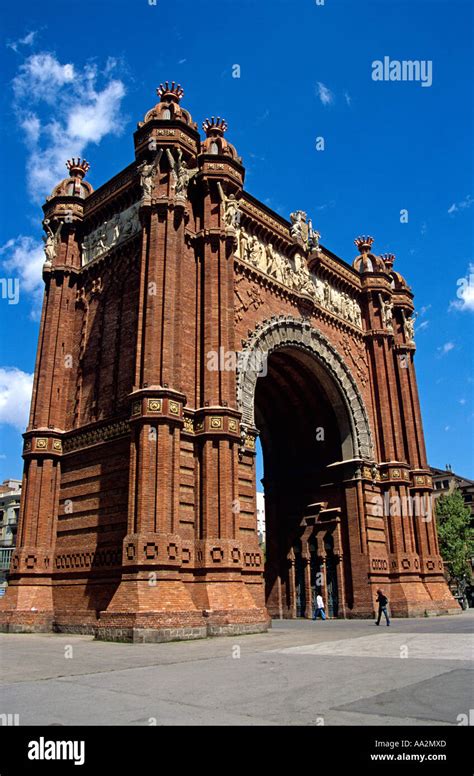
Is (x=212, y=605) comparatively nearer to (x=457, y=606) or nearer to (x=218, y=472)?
(x=218, y=472)

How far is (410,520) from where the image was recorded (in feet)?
102

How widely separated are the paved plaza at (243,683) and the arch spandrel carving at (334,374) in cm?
1370

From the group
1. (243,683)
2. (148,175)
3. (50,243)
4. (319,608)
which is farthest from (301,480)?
(243,683)

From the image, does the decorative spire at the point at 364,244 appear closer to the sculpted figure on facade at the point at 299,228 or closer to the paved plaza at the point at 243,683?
the sculpted figure on facade at the point at 299,228

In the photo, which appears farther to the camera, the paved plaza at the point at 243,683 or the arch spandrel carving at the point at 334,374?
the arch spandrel carving at the point at 334,374

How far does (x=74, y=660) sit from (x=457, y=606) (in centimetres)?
2415

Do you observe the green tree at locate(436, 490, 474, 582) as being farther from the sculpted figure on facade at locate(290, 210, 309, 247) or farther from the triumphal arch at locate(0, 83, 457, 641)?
the sculpted figure on facade at locate(290, 210, 309, 247)

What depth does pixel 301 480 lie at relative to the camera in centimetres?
3197

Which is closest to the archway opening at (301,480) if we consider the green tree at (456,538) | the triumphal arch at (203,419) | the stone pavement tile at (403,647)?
the triumphal arch at (203,419)

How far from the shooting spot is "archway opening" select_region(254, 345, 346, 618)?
97.7 feet

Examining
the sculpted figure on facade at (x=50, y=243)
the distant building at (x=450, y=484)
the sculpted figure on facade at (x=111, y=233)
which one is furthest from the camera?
the distant building at (x=450, y=484)

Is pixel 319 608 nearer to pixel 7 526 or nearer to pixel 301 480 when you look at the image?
pixel 301 480

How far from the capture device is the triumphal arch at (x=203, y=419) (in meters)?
18.6

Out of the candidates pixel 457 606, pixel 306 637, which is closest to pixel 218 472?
pixel 306 637
